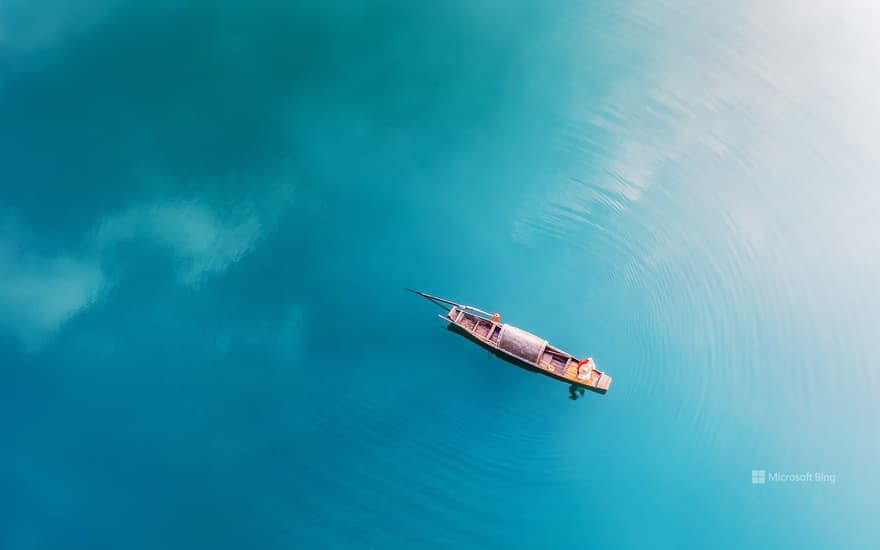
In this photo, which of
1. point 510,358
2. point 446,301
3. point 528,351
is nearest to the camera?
point 528,351

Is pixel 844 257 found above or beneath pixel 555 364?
above

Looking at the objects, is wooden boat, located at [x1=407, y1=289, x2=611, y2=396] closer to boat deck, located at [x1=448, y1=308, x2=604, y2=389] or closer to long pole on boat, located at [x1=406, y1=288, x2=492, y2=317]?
boat deck, located at [x1=448, y1=308, x2=604, y2=389]

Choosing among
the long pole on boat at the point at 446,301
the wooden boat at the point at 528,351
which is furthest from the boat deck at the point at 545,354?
the long pole on boat at the point at 446,301

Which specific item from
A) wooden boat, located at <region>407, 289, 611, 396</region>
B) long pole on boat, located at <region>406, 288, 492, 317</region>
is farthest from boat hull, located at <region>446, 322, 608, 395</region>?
long pole on boat, located at <region>406, 288, 492, 317</region>

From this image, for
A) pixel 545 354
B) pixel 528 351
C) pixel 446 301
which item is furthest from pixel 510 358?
pixel 446 301

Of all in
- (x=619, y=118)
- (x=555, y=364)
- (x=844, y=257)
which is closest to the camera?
(x=555, y=364)

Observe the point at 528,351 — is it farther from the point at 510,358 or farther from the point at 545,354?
the point at 510,358

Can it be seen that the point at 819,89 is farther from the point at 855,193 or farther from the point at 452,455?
the point at 452,455

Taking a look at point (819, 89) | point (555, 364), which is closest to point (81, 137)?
point (555, 364)
